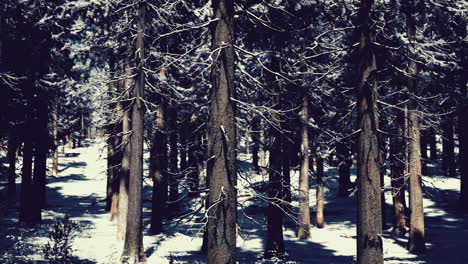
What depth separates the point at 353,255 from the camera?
19.9 meters

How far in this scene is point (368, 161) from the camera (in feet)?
32.5

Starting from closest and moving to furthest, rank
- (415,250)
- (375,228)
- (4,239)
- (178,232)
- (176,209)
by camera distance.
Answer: (375,228) < (4,239) < (415,250) < (178,232) < (176,209)

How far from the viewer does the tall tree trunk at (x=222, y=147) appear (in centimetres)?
786

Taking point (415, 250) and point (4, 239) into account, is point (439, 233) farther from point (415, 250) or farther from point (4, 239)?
point (4, 239)

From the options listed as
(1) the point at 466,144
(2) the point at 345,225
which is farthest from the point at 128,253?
(1) the point at 466,144

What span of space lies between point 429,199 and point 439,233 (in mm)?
9697

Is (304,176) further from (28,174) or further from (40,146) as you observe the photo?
(28,174)

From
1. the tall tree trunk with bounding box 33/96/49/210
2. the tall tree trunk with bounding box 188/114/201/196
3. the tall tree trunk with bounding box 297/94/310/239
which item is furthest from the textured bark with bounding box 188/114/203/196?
the tall tree trunk with bounding box 33/96/49/210

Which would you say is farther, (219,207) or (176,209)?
(176,209)

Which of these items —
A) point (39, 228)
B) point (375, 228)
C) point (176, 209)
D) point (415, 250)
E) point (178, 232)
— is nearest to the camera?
point (375, 228)

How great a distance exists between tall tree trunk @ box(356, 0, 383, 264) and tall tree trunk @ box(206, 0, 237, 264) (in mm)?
3440

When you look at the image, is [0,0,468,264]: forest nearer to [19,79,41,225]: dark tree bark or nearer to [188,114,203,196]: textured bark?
[19,79,41,225]: dark tree bark

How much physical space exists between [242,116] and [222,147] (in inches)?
388

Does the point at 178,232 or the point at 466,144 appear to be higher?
the point at 466,144
